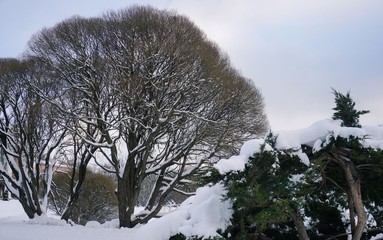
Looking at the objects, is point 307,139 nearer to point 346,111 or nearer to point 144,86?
point 346,111

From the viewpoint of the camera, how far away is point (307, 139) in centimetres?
359

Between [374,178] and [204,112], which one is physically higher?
[204,112]

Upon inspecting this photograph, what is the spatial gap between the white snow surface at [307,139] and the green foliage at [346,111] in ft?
0.53

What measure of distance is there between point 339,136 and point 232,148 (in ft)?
43.3

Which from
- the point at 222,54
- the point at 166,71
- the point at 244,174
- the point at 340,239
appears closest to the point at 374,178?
the point at 340,239

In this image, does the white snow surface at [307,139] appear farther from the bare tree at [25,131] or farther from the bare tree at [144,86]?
the bare tree at [25,131]

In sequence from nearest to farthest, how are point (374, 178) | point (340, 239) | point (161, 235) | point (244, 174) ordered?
point (244, 174)
point (161, 235)
point (374, 178)
point (340, 239)

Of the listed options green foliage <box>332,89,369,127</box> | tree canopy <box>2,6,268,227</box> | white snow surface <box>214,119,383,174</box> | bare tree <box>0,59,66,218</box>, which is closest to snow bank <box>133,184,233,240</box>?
white snow surface <box>214,119,383,174</box>

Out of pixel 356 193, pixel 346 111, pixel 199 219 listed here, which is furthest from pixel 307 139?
pixel 199 219

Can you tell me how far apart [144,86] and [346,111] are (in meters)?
Answer: 11.8

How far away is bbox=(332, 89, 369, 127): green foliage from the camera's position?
3.86m

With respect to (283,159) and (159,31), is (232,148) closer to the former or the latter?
(159,31)

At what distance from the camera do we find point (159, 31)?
15.1 metres

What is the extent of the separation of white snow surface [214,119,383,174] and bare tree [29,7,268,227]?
11.4 meters
